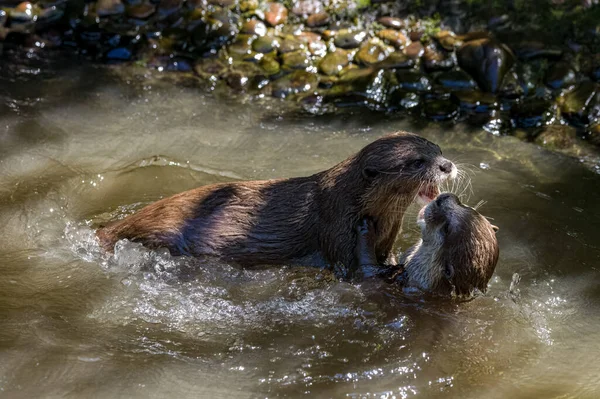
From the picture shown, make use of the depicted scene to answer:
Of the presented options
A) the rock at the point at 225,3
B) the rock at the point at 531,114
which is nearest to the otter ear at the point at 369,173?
the rock at the point at 531,114

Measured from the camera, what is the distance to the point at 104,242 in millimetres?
4418

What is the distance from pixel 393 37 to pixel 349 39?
1.31 feet

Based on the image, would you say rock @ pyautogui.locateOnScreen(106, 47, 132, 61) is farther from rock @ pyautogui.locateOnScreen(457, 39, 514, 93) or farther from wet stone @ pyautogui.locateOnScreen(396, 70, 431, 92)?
rock @ pyautogui.locateOnScreen(457, 39, 514, 93)

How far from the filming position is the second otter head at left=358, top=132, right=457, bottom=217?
411 centimetres

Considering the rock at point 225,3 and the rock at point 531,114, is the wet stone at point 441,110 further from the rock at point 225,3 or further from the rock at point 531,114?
the rock at point 225,3

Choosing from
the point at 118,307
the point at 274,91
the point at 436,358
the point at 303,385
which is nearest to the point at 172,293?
the point at 118,307

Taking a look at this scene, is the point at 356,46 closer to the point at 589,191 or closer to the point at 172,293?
the point at 589,191

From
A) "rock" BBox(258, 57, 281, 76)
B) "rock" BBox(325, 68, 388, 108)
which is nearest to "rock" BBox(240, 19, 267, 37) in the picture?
"rock" BBox(258, 57, 281, 76)

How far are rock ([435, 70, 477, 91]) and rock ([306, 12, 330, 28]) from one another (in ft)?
4.27

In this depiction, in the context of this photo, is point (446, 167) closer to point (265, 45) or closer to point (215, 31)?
point (265, 45)

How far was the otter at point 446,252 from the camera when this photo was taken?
13.1 ft

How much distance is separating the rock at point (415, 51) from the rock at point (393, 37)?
0.31ft

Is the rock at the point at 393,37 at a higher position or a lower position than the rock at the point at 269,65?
higher

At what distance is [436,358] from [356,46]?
3.95 m
